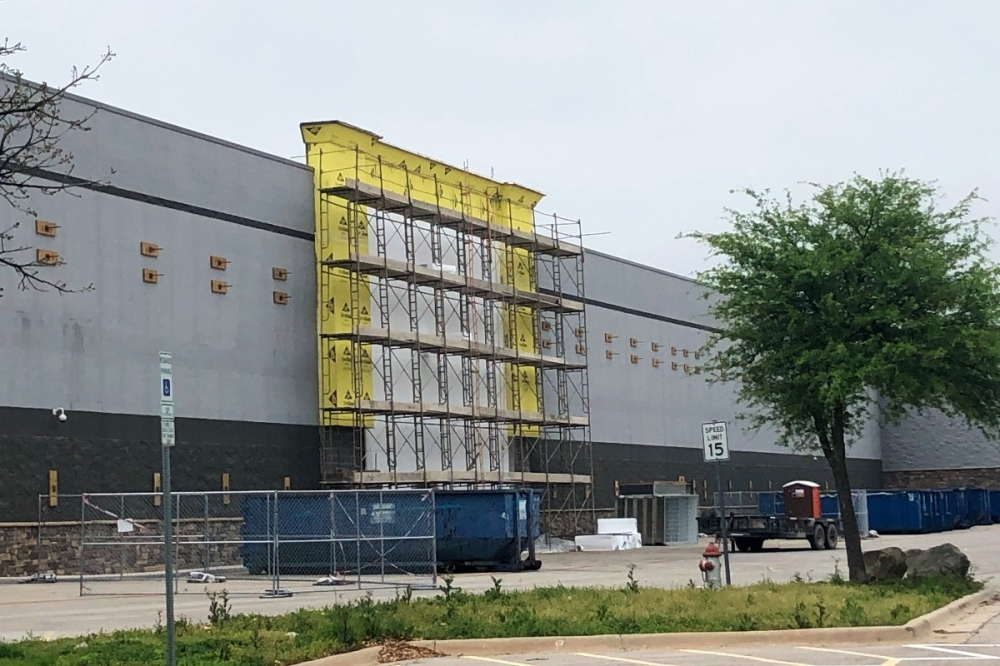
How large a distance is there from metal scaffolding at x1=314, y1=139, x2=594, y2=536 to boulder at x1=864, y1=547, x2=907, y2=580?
20668mm

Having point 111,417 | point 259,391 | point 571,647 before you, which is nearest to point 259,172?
point 259,391

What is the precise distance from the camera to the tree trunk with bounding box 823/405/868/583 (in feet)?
78.4

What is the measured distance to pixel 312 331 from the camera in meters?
42.4

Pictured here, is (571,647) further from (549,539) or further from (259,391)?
(549,539)

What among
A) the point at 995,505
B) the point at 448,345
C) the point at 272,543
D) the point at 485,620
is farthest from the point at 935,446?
the point at 485,620

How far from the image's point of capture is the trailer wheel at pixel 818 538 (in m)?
44.7

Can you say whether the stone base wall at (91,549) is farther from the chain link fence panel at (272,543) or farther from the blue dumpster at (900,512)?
the blue dumpster at (900,512)

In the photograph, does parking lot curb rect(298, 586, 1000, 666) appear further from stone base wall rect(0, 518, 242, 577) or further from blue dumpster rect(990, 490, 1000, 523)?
blue dumpster rect(990, 490, 1000, 523)

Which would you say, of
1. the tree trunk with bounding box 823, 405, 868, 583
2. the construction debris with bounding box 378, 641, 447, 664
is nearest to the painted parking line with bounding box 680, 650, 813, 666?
the construction debris with bounding box 378, 641, 447, 664

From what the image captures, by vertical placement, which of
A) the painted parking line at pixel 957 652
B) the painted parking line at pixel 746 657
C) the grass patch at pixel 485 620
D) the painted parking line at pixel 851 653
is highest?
the grass patch at pixel 485 620

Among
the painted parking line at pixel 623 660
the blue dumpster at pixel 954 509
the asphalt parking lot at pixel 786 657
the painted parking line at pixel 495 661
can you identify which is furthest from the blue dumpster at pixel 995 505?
the painted parking line at pixel 495 661

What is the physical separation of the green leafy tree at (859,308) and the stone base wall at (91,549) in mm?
14529

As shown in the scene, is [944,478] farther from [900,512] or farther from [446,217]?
[446,217]

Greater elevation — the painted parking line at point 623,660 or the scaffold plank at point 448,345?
the scaffold plank at point 448,345
